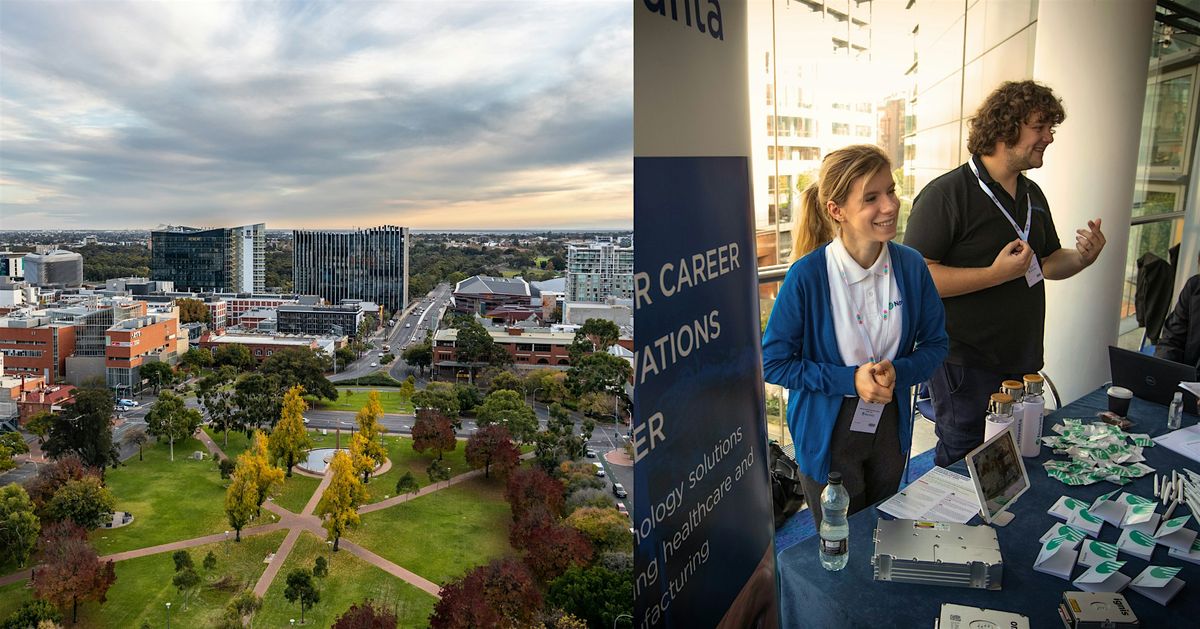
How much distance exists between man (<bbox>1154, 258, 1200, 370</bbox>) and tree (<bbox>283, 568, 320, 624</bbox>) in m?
4.00

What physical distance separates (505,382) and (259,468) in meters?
1.33

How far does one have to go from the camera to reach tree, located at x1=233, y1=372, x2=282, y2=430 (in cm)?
342

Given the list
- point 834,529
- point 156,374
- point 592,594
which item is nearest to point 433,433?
point 592,594

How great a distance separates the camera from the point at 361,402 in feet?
11.8

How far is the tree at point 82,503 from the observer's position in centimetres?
290

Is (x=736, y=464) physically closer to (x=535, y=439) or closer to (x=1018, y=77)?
(x=535, y=439)

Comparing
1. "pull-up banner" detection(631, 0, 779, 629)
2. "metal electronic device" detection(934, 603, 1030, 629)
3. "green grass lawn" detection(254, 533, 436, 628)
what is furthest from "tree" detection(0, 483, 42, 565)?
"metal electronic device" detection(934, 603, 1030, 629)

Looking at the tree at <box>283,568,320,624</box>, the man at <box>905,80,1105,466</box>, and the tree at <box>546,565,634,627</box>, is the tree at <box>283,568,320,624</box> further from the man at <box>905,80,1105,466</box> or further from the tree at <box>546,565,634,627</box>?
the man at <box>905,80,1105,466</box>

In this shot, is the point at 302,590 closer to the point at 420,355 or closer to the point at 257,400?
the point at 257,400

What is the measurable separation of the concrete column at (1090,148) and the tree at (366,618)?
3809 millimetres

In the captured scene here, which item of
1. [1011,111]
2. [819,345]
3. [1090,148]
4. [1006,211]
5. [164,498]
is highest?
[1090,148]

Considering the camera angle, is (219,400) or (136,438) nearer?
(136,438)

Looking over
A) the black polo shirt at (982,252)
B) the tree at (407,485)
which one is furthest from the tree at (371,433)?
the black polo shirt at (982,252)

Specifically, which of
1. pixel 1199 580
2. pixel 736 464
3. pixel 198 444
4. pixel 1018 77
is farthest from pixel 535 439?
pixel 1018 77
